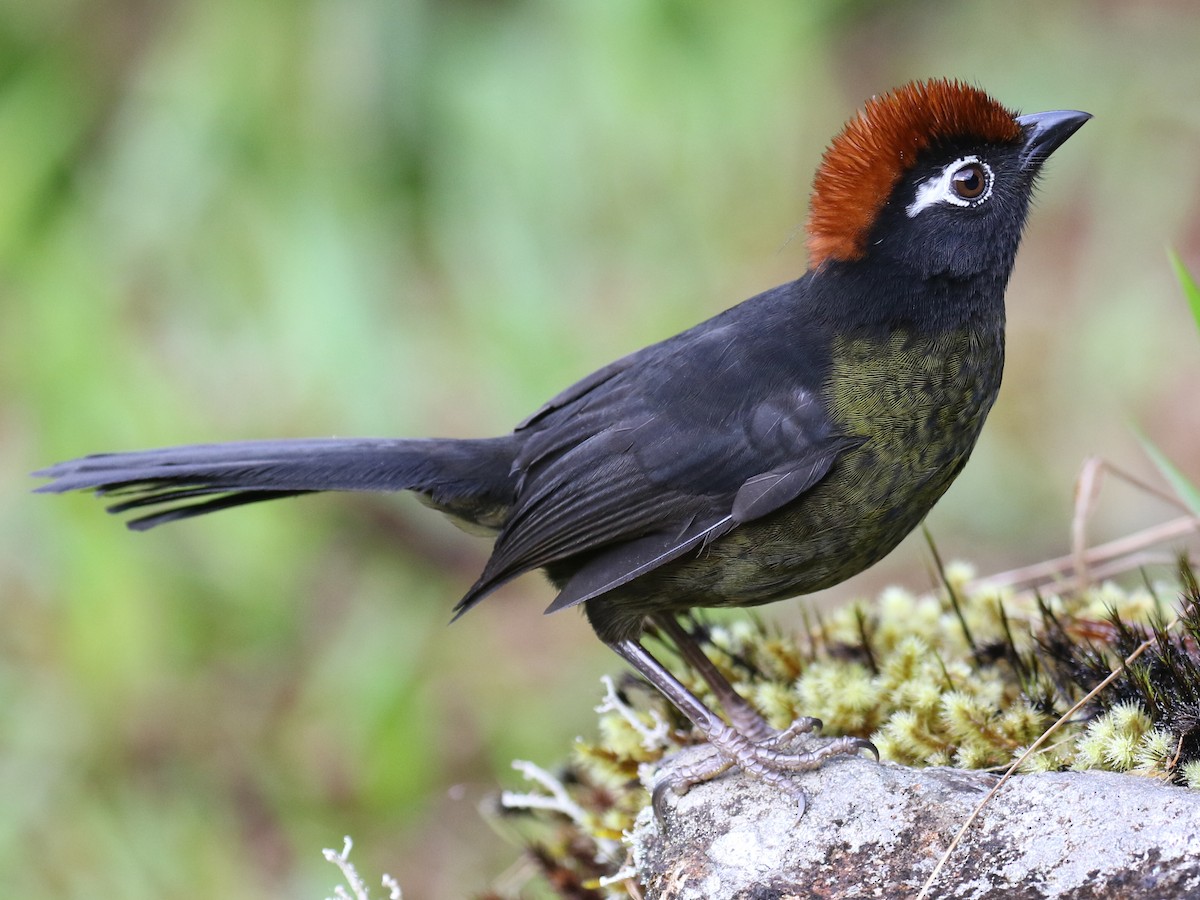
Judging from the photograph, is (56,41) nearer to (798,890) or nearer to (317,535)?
(317,535)

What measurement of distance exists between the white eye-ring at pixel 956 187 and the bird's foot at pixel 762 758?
126cm

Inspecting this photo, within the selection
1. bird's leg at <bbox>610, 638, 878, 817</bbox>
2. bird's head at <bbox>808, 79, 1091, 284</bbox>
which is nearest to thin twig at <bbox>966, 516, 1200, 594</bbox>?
bird's head at <bbox>808, 79, 1091, 284</bbox>

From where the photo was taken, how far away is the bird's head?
2959 millimetres

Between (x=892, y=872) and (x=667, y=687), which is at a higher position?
(x=667, y=687)

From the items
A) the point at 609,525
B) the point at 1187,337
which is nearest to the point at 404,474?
the point at 609,525

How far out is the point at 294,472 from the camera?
11.0ft

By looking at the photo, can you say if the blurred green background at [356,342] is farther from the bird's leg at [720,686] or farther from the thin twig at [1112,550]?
the thin twig at [1112,550]

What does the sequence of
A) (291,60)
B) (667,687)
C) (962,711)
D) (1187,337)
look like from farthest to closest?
1. (1187,337)
2. (291,60)
3. (667,687)
4. (962,711)

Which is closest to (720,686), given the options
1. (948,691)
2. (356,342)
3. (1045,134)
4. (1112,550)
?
(948,691)

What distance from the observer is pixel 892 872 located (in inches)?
91.1

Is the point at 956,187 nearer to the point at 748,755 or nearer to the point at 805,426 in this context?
the point at 805,426

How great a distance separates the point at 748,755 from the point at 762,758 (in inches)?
1.3

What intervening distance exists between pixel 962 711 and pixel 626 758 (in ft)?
2.82

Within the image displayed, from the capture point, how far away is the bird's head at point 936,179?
2959 millimetres
